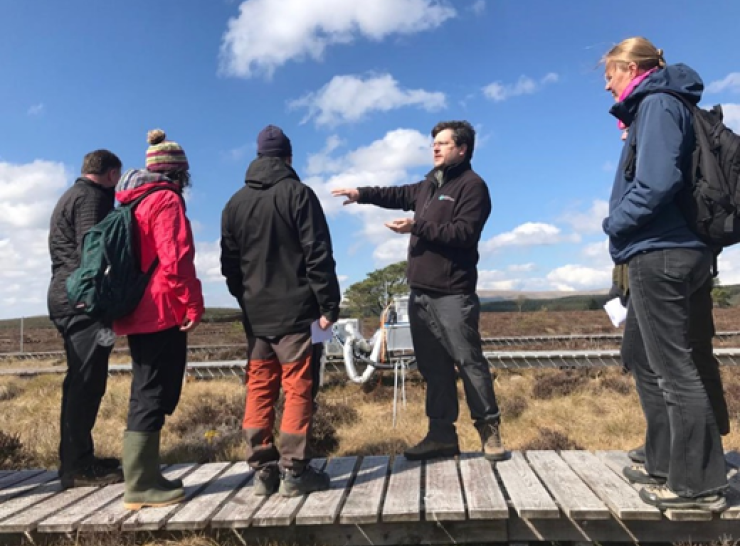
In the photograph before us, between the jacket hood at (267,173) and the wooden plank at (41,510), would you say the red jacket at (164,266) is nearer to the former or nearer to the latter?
the jacket hood at (267,173)

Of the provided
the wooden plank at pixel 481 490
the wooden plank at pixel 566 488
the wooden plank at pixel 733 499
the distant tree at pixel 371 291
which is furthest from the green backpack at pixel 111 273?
the distant tree at pixel 371 291

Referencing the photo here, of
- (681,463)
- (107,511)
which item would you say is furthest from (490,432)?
(107,511)

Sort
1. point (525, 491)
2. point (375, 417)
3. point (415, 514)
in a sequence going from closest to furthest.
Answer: point (415, 514) → point (525, 491) → point (375, 417)

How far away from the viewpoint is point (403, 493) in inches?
119

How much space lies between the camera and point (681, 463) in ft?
8.54

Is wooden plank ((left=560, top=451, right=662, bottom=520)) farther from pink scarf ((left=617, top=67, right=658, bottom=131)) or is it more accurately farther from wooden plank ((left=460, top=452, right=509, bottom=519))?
pink scarf ((left=617, top=67, right=658, bottom=131))

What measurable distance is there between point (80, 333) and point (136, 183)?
0.96 meters

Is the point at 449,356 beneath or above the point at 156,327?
beneath

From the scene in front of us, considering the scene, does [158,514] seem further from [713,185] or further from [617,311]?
[713,185]

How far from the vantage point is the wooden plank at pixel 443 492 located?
8.93 feet

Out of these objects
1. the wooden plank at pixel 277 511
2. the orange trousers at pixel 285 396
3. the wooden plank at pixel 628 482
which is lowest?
the wooden plank at pixel 628 482

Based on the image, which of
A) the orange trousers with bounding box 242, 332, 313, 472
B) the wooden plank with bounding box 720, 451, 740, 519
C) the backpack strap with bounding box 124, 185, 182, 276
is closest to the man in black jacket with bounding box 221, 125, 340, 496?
the orange trousers with bounding box 242, 332, 313, 472

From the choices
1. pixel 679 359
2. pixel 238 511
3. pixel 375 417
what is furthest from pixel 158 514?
pixel 375 417

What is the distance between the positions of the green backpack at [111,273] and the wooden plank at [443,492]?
1.84 m
